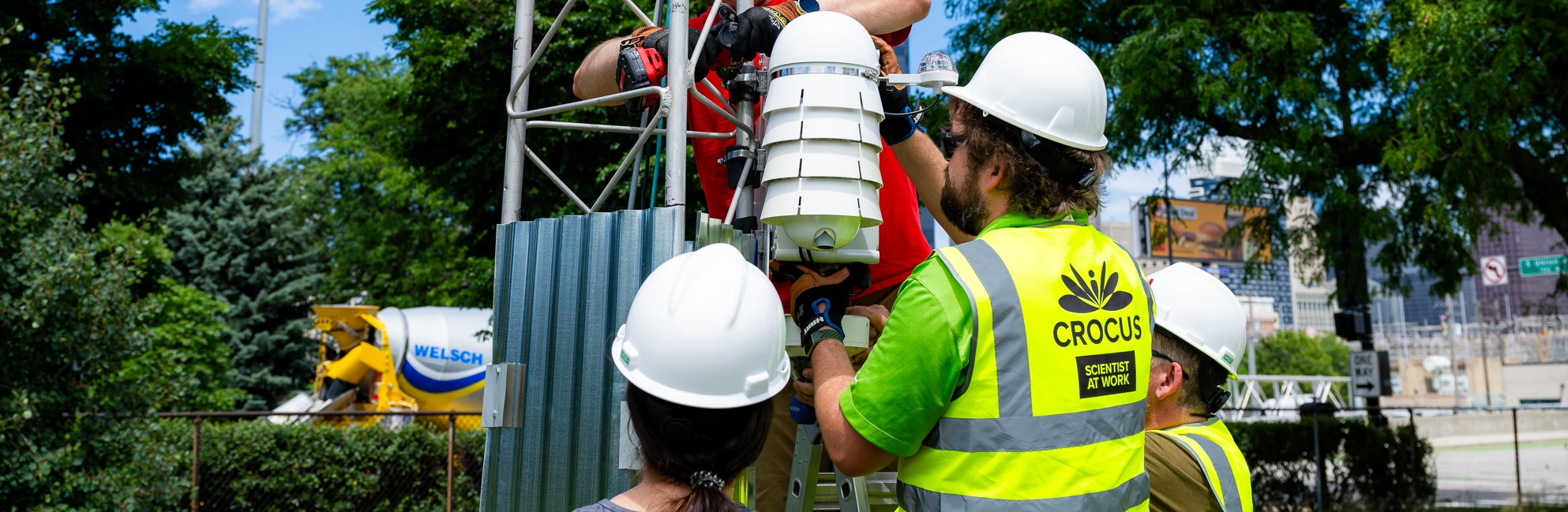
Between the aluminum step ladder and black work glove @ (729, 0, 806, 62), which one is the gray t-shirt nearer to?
the aluminum step ladder

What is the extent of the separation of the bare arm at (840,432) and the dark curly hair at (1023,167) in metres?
0.46

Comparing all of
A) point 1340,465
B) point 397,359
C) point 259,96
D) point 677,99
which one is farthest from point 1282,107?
point 259,96

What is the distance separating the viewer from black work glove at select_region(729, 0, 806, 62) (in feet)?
9.64

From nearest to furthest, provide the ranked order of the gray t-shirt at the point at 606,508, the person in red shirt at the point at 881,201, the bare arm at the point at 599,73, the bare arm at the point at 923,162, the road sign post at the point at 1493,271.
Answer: the gray t-shirt at the point at 606,508
the bare arm at the point at 923,162
the person in red shirt at the point at 881,201
the bare arm at the point at 599,73
the road sign post at the point at 1493,271

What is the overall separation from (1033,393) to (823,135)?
878 millimetres

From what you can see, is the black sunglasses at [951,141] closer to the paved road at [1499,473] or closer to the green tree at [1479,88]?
the green tree at [1479,88]

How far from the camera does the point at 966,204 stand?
2.12 m

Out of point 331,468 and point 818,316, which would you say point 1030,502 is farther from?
point 331,468

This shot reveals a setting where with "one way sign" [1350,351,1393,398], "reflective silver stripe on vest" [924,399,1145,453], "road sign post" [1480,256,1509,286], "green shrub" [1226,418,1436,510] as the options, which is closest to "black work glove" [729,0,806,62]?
"reflective silver stripe on vest" [924,399,1145,453]

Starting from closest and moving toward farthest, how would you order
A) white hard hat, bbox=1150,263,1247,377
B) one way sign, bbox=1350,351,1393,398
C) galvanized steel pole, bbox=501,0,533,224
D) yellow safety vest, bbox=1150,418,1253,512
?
yellow safety vest, bbox=1150,418,1253,512 < white hard hat, bbox=1150,263,1247,377 < galvanized steel pole, bbox=501,0,533,224 < one way sign, bbox=1350,351,1393,398

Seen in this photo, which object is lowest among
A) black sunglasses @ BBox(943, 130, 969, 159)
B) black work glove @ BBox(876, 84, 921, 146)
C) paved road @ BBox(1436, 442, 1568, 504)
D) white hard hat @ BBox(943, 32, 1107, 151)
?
paved road @ BBox(1436, 442, 1568, 504)

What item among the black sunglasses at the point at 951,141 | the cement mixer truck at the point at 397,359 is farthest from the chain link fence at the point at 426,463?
the black sunglasses at the point at 951,141

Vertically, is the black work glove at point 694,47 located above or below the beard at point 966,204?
above

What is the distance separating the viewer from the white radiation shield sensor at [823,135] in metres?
2.49
